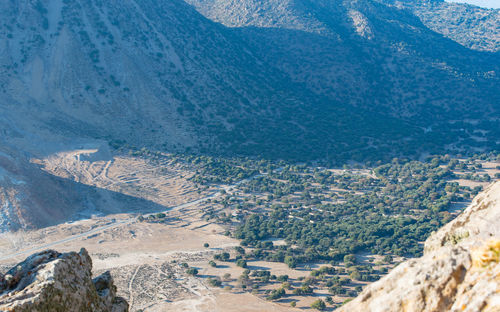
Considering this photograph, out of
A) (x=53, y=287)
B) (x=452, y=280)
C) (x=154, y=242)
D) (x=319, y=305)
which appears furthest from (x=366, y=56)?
(x=53, y=287)

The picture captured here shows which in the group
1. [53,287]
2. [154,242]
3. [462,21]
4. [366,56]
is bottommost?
[154,242]

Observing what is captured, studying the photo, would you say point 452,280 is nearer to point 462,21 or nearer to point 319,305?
point 319,305

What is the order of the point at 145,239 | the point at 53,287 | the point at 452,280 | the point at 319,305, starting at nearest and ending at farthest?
the point at 452,280 → the point at 53,287 → the point at 319,305 → the point at 145,239

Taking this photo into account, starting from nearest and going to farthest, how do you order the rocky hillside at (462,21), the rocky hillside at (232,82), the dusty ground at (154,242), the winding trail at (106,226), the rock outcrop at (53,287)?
the rock outcrop at (53,287) < the dusty ground at (154,242) < the winding trail at (106,226) < the rocky hillside at (232,82) < the rocky hillside at (462,21)

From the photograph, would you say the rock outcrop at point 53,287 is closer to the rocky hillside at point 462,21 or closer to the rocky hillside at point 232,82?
the rocky hillside at point 232,82

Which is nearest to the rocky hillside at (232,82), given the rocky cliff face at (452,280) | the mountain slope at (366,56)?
the mountain slope at (366,56)

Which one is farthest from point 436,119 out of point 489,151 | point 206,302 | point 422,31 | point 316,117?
point 206,302

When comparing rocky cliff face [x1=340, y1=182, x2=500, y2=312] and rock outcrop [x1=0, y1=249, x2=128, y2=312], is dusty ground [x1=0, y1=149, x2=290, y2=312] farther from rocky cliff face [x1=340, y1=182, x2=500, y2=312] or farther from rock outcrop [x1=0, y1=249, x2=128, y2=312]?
rocky cliff face [x1=340, y1=182, x2=500, y2=312]

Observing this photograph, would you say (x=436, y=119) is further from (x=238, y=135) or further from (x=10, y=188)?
(x=10, y=188)
